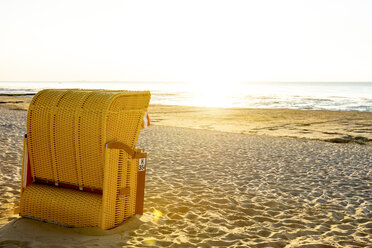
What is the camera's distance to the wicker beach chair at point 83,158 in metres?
3.94

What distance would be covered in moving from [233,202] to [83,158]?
279 cm

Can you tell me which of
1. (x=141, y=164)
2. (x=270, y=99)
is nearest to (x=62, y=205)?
(x=141, y=164)

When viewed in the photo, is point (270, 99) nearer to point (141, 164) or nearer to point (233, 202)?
point (233, 202)

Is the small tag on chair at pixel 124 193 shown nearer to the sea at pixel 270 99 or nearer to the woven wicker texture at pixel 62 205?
the woven wicker texture at pixel 62 205

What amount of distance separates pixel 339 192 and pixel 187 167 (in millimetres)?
3394

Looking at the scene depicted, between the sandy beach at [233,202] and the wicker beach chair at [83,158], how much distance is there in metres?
0.22

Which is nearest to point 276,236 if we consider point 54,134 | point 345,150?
point 54,134

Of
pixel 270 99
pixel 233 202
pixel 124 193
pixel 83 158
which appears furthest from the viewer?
pixel 270 99

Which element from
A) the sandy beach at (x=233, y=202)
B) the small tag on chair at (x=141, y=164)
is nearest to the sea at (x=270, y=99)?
the sandy beach at (x=233, y=202)

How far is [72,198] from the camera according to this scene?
4125 mm

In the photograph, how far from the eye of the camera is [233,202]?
5.75m

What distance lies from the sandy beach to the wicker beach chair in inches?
8.7

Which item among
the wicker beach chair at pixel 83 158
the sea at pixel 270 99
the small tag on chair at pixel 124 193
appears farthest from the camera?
the sea at pixel 270 99

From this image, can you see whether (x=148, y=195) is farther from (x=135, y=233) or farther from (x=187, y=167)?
(x=187, y=167)
